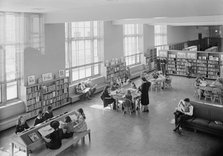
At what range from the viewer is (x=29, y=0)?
5.46 metres

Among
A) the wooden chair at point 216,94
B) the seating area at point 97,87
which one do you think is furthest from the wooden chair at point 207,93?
the seating area at point 97,87

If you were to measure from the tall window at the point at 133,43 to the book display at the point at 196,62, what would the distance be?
1.68 m

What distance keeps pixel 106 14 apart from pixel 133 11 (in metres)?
0.86

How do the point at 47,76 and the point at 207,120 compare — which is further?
the point at 47,76

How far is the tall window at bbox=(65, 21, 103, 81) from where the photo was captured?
1116cm

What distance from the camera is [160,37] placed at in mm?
20375

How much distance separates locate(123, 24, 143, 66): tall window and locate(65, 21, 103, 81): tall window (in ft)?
10.1

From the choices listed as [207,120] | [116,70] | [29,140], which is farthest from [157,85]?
[29,140]

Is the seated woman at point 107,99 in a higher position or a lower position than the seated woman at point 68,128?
higher

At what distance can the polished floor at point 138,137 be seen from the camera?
6.15 metres

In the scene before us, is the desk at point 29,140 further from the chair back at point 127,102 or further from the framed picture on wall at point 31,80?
the chair back at point 127,102

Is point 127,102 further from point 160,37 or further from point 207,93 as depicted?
point 160,37

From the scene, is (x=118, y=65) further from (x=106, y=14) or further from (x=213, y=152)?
(x=213, y=152)

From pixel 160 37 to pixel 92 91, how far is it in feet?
36.0
